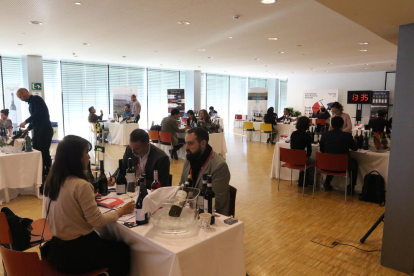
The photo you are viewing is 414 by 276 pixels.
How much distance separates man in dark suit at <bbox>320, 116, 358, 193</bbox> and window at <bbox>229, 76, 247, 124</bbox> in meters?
13.8

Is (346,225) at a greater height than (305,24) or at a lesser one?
lesser

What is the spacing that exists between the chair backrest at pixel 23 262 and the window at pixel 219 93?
621 inches

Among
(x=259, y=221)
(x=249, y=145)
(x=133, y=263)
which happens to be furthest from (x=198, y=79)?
(x=133, y=263)

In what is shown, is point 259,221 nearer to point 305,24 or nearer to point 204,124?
point 305,24

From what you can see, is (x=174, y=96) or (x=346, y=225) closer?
(x=346, y=225)

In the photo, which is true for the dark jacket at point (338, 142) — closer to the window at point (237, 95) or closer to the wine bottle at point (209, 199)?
the wine bottle at point (209, 199)

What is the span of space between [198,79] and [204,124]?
24.8ft

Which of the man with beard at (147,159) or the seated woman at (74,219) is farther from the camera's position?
the man with beard at (147,159)

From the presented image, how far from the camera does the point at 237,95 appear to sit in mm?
19203

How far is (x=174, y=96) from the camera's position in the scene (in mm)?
14438

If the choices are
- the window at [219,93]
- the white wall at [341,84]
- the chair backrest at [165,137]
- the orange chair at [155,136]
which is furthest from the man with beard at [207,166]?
the white wall at [341,84]

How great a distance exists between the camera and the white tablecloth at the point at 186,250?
1.76 metres

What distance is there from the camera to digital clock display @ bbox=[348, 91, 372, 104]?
15.1 metres

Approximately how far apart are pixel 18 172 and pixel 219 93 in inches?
555
